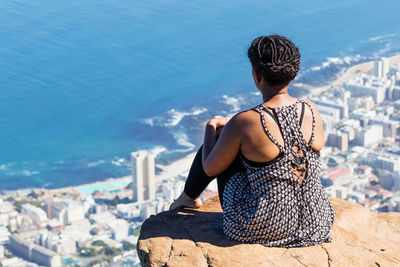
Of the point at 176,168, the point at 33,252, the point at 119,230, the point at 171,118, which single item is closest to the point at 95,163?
the point at 176,168

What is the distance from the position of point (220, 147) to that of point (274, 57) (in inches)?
9.8

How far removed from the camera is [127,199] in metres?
11.7

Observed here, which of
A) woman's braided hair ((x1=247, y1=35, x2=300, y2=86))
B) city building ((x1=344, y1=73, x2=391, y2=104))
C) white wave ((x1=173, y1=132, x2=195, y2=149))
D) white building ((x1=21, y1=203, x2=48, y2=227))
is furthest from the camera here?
city building ((x1=344, y1=73, x2=391, y2=104))

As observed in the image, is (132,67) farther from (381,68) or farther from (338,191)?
Answer: (338,191)

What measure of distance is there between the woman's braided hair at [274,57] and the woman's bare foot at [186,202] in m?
0.56

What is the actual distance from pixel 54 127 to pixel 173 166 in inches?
170

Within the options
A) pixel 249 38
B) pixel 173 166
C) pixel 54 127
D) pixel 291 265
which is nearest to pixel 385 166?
pixel 173 166

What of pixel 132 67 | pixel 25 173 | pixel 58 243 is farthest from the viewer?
pixel 132 67

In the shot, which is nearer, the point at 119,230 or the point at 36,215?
the point at 119,230

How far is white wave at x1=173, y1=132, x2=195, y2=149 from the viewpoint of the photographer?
1378cm

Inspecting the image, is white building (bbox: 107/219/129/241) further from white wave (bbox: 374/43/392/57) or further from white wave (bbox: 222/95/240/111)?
white wave (bbox: 374/43/392/57)

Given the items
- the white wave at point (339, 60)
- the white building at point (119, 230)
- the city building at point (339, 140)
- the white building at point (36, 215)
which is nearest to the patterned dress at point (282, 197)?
the white building at point (119, 230)

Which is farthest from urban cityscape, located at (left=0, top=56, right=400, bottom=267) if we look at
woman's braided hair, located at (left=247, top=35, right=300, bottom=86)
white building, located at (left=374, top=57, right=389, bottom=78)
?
woman's braided hair, located at (left=247, top=35, right=300, bottom=86)

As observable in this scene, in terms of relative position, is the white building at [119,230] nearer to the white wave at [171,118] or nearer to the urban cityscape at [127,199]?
the urban cityscape at [127,199]
